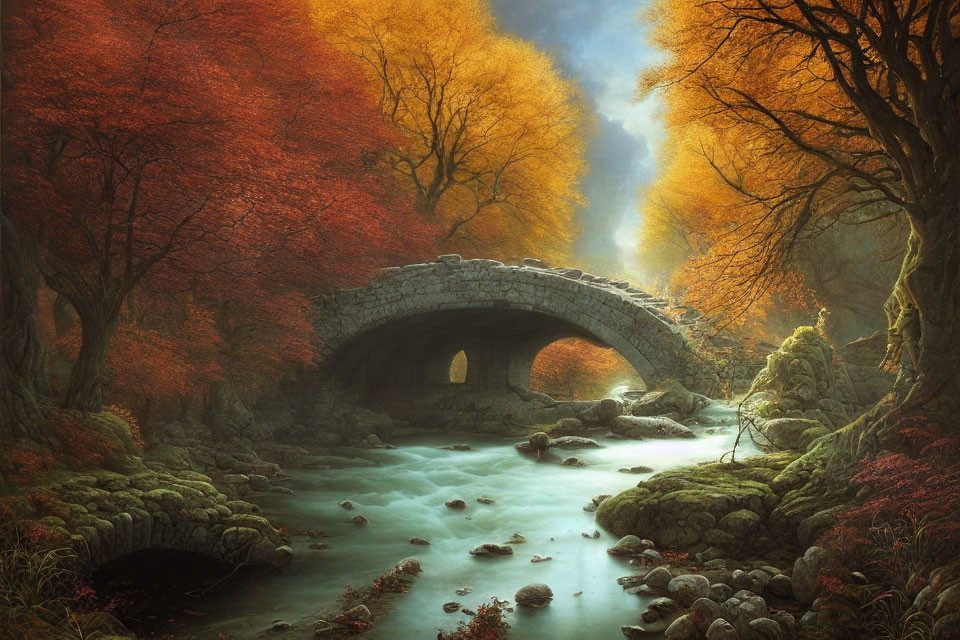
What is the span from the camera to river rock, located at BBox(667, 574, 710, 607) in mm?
4922

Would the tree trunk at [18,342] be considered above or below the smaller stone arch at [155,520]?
above

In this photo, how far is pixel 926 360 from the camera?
519cm

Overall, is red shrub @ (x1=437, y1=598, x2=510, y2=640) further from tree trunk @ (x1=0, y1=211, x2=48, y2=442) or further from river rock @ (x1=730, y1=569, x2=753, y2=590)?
tree trunk @ (x1=0, y1=211, x2=48, y2=442)

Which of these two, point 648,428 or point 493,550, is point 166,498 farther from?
point 648,428

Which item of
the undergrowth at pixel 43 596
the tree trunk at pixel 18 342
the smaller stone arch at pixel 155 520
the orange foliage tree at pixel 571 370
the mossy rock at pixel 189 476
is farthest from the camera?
the orange foliage tree at pixel 571 370

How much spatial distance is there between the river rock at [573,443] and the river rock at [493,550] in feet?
15.9

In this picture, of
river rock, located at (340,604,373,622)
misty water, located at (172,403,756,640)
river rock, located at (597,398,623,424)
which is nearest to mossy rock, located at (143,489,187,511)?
misty water, located at (172,403,756,640)

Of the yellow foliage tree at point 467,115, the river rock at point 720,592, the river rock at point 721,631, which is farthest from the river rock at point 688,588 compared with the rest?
the yellow foliage tree at point 467,115

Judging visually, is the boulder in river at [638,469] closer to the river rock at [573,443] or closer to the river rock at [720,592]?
the river rock at [573,443]

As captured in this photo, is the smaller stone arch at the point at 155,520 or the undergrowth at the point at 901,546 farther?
the smaller stone arch at the point at 155,520

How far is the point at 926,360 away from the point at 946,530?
131 centimetres

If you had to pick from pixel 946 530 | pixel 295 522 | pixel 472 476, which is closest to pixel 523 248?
pixel 472 476

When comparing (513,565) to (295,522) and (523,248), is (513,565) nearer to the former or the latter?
(295,522)

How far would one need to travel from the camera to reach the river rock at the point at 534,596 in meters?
5.18
